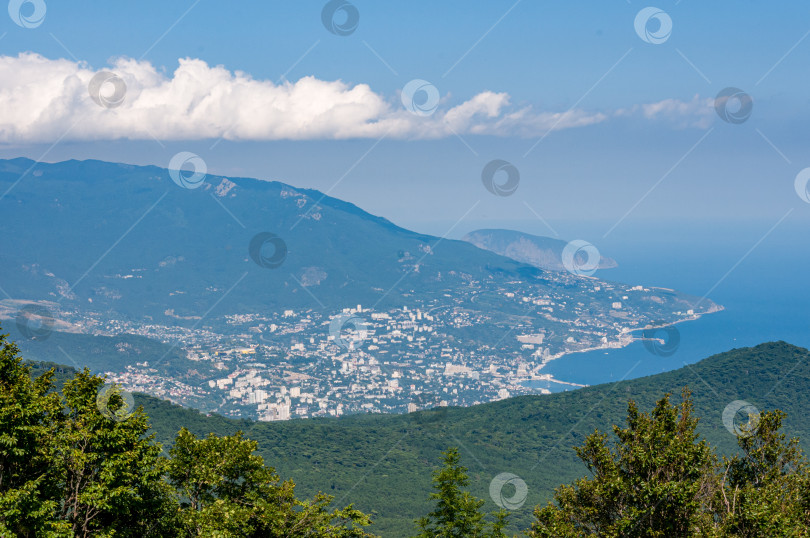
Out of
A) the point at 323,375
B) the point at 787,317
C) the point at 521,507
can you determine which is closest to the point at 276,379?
the point at 323,375

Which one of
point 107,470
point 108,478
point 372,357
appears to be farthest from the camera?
point 372,357

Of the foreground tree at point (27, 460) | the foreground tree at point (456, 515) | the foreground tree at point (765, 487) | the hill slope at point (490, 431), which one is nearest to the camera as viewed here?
the foreground tree at point (765, 487)

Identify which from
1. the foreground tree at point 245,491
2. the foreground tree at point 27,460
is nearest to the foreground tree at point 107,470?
the foreground tree at point 27,460

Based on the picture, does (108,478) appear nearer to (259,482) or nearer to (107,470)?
(107,470)

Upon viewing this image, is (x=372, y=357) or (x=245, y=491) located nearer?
(x=245, y=491)

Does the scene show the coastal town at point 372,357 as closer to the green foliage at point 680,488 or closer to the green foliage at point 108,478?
the green foliage at point 108,478

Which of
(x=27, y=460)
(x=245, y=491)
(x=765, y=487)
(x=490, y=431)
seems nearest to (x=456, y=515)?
(x=245, y=491)

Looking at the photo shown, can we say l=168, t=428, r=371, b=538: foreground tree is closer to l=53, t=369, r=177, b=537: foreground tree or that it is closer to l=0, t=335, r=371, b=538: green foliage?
l=0, t=335, r=371, b=538: green foliage

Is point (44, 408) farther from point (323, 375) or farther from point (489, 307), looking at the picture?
point (489, 307)
